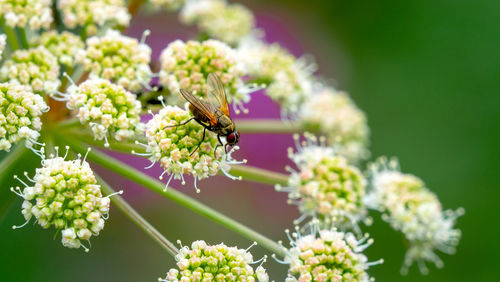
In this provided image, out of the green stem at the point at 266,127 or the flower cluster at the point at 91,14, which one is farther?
the green stem at the point at 266,127

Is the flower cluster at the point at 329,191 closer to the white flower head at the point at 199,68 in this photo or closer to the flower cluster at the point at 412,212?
the flower cluster at the point at 412,212

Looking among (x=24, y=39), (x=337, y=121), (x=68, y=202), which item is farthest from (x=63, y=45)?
(x=337, y=121)

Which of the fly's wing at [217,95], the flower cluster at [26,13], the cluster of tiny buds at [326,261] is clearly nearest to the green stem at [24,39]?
the flower cluster at [26,13]

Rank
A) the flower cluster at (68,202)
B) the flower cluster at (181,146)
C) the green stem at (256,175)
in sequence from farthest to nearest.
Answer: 1. the green stem at (256,175)
2. the flower cluster at (181,146)
3. the flower cluster at (68,202)

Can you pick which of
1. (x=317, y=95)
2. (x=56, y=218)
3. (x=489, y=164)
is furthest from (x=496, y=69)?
(x=56, y=218)

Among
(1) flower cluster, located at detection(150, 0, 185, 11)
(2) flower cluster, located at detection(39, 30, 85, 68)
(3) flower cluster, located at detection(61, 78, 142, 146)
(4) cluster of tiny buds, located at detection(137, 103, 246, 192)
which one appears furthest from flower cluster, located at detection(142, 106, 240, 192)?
(1) flower cluster, located at detection(150, 0, 185, 11)

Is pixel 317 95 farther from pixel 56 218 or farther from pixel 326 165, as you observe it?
pixel 56 218

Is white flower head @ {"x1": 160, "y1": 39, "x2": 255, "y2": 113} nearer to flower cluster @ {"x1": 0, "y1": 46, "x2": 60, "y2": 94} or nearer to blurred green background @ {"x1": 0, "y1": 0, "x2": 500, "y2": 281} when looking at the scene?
flower cluster @ {"x1": 0, "y1": 46, "x2": 60, "y2": 94}
